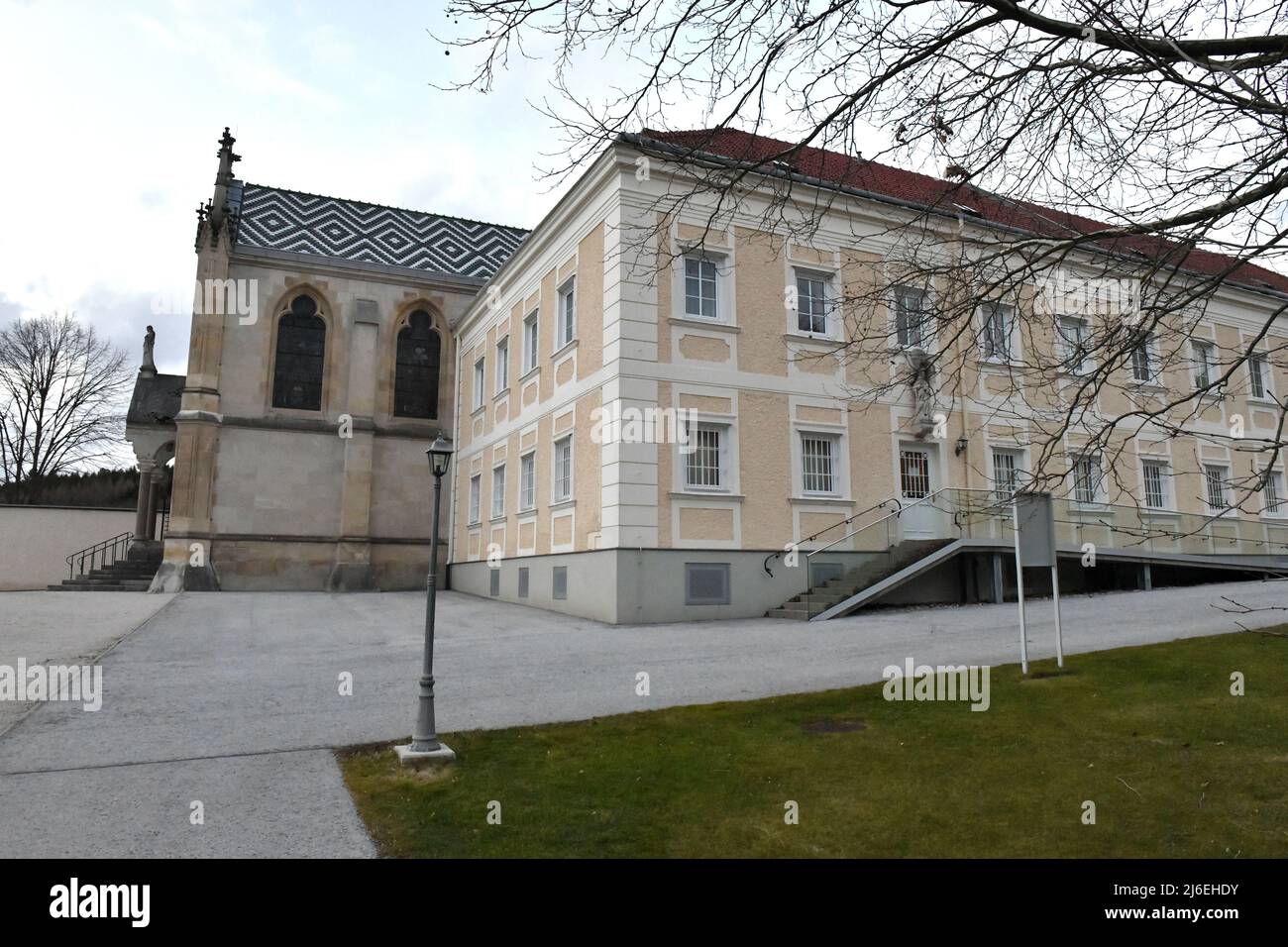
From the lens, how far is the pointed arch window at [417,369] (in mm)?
29344

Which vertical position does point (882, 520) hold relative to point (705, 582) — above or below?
above

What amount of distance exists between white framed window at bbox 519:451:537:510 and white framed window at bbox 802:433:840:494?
21.6ft

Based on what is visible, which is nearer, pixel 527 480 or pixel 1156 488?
pixel 527 480

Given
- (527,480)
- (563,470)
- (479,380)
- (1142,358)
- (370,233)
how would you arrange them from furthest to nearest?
(370,233) < (479,380) < (527,480) < (563,470) < (1142,358)

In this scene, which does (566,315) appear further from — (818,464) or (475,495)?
(475,495)

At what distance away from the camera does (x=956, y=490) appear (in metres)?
17.6

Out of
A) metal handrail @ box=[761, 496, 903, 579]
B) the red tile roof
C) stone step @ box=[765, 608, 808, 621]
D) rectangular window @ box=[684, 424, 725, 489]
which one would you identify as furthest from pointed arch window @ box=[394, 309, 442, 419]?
the red tile roof

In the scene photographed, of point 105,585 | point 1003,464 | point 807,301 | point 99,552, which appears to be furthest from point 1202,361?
point 99,552

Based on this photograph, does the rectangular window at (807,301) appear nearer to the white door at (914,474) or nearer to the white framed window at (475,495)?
the white door at (914,474)

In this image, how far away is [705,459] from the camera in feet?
56.3

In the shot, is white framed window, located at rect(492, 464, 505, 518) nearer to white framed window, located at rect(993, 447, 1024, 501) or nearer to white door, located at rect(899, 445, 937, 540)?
white door, located at rect(899, 445, 937, 540)

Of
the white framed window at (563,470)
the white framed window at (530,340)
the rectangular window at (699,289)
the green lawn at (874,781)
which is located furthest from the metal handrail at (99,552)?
the green lawn at (874,781)

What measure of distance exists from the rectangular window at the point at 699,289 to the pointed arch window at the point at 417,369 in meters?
14.3

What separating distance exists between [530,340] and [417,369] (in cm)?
866
